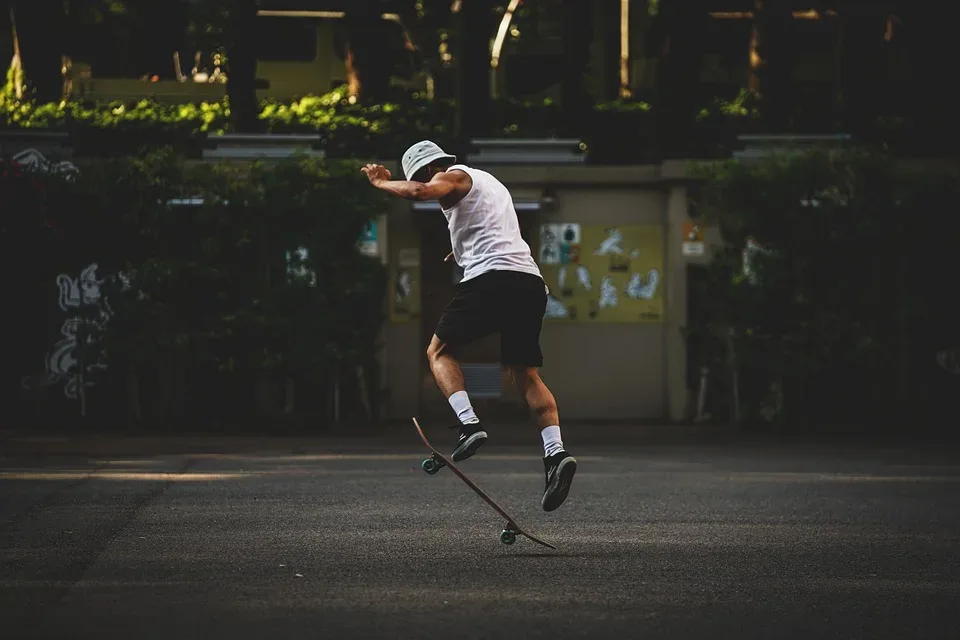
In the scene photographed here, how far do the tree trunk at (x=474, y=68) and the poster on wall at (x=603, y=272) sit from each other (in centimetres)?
245

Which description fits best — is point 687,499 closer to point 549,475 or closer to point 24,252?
point 549,475

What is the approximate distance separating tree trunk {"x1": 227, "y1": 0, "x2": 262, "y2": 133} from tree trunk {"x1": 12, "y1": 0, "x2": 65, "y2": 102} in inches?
112

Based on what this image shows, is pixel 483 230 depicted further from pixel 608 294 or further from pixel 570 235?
pixel 608 294

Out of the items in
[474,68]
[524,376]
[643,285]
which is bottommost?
[643,285]

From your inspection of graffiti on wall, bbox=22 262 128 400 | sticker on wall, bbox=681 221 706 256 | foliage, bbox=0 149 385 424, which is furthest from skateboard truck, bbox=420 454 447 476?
sticker on wall, bbox=681 221 706 256

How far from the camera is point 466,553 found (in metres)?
8.00

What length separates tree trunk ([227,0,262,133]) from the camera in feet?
75.6

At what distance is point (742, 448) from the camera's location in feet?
54.7

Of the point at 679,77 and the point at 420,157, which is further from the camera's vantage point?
the point at 679,77

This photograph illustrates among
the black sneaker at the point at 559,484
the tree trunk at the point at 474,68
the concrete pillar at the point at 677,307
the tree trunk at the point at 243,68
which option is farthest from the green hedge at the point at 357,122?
the black sneaker at the point at 559,484

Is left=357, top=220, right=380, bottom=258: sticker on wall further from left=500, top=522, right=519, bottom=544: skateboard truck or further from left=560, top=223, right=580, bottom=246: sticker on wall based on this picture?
left=500, top=522, right=519, bottom=544: skateboard truck

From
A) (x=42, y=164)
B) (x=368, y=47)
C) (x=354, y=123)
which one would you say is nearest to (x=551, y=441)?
(x=42, y=164)

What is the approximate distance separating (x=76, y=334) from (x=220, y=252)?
205cm

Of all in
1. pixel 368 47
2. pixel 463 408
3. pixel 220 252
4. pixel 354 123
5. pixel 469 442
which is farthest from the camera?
pixel 368 47
